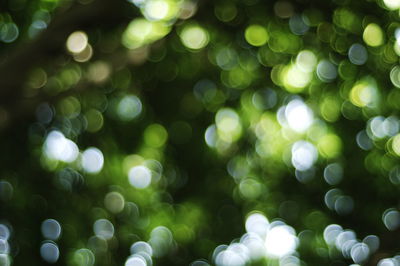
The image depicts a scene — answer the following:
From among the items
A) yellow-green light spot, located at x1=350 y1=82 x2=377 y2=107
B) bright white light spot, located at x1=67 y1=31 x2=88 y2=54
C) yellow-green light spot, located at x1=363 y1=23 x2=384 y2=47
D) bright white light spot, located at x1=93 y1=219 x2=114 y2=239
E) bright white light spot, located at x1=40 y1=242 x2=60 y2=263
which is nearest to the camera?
bright white light spot, located at x1=67 y1=31 x2=88 y2=54

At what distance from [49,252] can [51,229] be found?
245 mm

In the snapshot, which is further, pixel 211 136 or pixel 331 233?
pixel 211 136

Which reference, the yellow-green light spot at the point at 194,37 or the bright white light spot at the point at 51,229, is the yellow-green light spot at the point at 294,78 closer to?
the yellow-green light spot at the point at 194,37

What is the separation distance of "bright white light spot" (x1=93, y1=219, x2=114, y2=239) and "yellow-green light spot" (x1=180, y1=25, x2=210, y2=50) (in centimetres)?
210

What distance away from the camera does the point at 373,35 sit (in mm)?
5094

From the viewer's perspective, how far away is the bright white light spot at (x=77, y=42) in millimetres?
3567

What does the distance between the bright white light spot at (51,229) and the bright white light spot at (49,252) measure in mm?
85

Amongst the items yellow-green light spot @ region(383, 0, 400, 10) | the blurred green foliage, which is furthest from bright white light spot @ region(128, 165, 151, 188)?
yellow-green light spot @ region(383, 0, 400, 10)

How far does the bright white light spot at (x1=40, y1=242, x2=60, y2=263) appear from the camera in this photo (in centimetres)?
547

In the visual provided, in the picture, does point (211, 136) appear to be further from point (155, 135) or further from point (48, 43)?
point (48, 43)

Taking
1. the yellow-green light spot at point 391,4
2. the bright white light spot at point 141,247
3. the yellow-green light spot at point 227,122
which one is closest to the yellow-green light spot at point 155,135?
the yellow-green light spot at point 227,122

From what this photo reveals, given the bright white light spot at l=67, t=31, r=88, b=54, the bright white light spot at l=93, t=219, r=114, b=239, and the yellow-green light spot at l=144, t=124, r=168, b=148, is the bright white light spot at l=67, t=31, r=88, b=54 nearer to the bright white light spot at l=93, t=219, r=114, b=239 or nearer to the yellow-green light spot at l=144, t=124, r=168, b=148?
the yellow-green light spot at l=144, t=124, r=168, b=148

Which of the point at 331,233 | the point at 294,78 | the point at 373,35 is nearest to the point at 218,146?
the point at 294,78

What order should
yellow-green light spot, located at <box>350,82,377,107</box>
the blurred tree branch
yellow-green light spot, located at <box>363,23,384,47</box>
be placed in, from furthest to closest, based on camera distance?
1. yellow-green light spot, located at <box>350,82,377,107</box>
2. yellow-green light spot, located at <box>363,23,384,47</box>
3. the blurred tree branch
